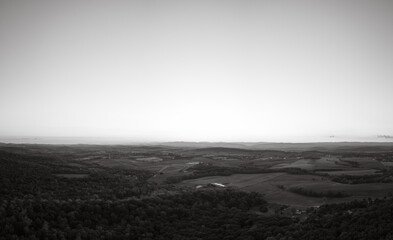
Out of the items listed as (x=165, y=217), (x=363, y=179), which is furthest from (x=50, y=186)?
(x=363, y=179)

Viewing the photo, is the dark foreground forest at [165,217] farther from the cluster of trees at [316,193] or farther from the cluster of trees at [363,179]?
the cluster of trees at [363,179]

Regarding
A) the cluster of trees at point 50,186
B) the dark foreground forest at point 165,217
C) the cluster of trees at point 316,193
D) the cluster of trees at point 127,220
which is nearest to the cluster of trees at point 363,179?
the cluster of trees at point 316,193

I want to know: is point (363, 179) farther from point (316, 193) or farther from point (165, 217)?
point (165, 217)

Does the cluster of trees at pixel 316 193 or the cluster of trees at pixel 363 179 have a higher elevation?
the cluster of trees at pixel 363 179

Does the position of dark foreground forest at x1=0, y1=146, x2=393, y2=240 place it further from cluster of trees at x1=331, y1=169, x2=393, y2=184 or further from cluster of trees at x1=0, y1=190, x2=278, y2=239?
cluster of trees at x1=331, y1=169, x2=393, y2=184

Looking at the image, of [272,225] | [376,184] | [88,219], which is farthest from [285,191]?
[88,219]

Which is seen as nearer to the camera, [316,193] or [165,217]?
[165,217]

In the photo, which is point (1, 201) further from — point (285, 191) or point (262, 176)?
point (262, 176)

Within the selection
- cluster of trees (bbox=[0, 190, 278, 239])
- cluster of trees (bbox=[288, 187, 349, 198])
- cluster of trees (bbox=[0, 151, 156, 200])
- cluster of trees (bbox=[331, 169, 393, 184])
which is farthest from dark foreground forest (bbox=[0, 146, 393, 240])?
cluster of trees (bbox=[331, 169, 393, 184])
